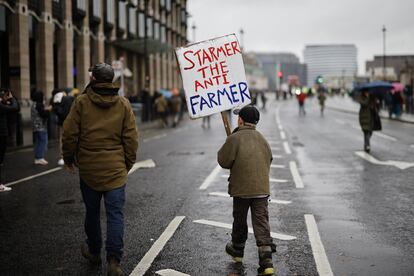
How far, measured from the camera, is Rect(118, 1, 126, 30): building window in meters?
43.4

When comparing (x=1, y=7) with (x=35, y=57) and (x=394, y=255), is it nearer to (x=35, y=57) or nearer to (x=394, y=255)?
(x=35, y=57)

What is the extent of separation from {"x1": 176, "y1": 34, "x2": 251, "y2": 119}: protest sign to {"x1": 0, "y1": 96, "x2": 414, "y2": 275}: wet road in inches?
63.4

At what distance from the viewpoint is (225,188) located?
10359 mm

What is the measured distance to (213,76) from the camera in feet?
20.2

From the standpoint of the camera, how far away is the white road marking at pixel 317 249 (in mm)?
5430

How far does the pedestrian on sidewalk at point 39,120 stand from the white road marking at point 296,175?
5.95 meters

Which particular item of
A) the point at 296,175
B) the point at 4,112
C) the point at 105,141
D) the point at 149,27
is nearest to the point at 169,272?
the point at 105,141

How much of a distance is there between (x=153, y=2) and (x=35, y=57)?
27554 millimetres

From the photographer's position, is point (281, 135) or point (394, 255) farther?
point (281, 135)

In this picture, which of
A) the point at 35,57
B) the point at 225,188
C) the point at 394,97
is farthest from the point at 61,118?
the point at 394,97

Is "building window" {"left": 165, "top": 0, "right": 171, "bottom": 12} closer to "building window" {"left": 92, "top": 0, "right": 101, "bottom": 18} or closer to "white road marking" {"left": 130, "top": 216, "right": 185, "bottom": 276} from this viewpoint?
"building window" {"left": 92, "top": 0, "right": 101, "bottom": 18}

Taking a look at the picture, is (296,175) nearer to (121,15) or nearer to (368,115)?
(368,115)

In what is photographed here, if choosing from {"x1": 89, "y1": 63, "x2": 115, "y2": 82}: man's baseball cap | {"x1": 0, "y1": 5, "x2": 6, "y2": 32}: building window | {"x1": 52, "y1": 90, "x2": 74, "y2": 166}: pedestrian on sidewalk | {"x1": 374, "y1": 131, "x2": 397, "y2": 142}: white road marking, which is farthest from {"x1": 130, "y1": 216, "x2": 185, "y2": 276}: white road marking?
{"x1": 0, "y1": 5, "x2": 6, "y2": 32}: building window

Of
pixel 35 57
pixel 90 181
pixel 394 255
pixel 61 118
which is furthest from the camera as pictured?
pixel 35 57
